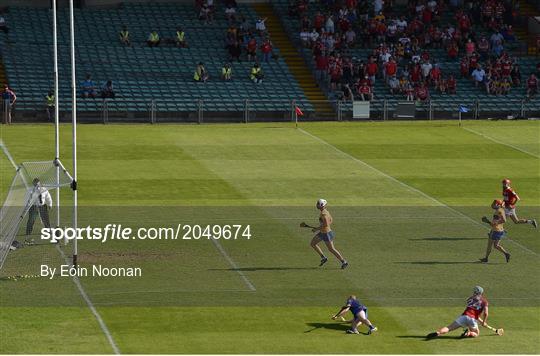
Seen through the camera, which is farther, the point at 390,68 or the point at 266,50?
the point at 266,50

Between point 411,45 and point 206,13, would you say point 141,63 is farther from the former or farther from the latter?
point 411,45

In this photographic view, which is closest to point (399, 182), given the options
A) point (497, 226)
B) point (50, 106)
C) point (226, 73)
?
point (497, 226)

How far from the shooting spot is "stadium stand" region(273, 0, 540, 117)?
2672 inches

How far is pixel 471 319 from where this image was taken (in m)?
26.5

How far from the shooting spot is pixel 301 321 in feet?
91.4

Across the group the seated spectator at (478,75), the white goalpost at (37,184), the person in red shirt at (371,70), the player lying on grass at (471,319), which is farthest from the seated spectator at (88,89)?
the player lying on grass at (471,319)

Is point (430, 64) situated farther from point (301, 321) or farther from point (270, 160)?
point (301, 321)

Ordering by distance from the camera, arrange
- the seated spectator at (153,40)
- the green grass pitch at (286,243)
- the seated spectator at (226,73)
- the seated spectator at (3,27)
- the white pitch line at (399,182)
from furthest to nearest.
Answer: the seated spectator at (153,40) → the seated spectator at (3,27) → the seated spectator at (226,73) → the white pitch line at (399,182) → the green grass pitch at (286,243)

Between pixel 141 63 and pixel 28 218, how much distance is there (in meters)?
33.0

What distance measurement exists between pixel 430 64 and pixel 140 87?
1600 cm

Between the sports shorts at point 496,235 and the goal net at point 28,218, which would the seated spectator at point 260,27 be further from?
the sports shorts at point 496,235

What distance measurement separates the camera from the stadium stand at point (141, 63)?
2537 inches

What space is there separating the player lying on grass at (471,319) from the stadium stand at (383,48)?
1550 inches

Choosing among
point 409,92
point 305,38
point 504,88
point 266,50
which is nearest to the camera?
point 409,92
